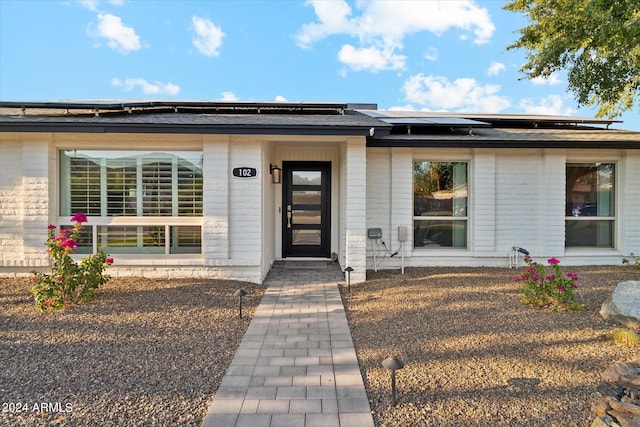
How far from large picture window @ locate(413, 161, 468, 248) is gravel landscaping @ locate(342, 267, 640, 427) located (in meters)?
1.98

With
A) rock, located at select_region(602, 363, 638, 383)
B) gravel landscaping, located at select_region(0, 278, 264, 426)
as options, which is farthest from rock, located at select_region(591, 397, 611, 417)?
gravel landscaping, located at select_region(0, 278, 264, 426)

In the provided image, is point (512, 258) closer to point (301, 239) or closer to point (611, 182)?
point (611, 182)

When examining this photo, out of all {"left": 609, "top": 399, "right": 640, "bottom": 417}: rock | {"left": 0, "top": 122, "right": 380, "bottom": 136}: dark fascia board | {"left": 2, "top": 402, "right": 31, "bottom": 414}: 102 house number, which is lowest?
{"left": 2, "top": 402, "right": 31, "bottom": 414}: 102 house number

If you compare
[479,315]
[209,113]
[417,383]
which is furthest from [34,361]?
[209,113]

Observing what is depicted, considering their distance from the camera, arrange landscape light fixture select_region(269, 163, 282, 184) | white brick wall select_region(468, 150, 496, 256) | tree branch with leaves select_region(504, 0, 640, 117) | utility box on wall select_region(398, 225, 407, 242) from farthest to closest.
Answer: landscape light fixture select_region(269, 163, 282, 184) → white brick wall select_region(468, 150, 496, 256) → utility box on wall select_region(398, 225, 407, 242) → tree branch with leaves select_region(504, 0, 640, 117)

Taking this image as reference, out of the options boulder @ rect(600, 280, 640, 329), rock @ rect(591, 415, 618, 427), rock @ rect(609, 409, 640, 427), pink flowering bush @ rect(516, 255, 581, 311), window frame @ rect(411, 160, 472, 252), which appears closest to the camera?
rock @ rect(609, 409, 640, 427)

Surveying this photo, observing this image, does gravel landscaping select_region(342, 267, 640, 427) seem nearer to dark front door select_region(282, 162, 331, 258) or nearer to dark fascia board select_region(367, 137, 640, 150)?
dark fascia board select_region(367, 137, 640, 150)

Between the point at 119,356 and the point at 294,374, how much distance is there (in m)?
1.79

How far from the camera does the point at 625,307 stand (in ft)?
13.7

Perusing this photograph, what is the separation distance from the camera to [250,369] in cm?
331

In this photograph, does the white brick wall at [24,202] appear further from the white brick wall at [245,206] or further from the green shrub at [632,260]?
the green shrub at [632,260]

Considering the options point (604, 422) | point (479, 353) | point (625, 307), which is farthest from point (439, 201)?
point (604, 422)

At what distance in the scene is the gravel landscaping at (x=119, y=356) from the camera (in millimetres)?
2645

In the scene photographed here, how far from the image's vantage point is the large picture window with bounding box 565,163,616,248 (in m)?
7.91
